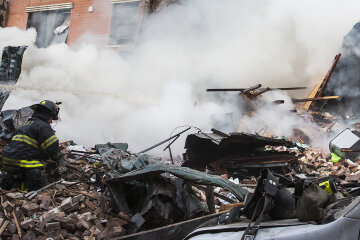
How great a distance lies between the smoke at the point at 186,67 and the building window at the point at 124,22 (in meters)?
0.73

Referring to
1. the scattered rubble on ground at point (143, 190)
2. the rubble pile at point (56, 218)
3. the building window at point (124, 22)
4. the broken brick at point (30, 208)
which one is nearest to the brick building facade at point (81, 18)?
the building window at point (124, 22)

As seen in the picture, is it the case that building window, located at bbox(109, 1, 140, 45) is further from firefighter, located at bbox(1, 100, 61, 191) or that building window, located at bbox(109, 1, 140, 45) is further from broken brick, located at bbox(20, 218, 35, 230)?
broken brick, located at bbox(20, 218, 35, 230)


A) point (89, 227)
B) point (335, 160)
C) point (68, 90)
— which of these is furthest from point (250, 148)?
point (68, 90)

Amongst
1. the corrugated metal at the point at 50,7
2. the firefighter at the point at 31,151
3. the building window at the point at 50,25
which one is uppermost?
the corrugated metal at the point at 50,7

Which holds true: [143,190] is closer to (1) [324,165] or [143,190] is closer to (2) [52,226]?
(2) [52,226]

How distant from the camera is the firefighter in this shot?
15.8 feet

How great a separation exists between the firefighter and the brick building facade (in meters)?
9.63

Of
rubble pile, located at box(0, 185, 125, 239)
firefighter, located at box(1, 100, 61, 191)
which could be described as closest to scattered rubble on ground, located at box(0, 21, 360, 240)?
rubble pile, located at box(0, 185, 125, 239)

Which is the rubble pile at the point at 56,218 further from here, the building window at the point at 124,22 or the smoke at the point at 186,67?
the building window at the point at 124,22

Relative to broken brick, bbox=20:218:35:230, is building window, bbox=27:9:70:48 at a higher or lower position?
higher

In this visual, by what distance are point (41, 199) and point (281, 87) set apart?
996cm

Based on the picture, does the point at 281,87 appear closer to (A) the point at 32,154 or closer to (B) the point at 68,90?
(B) the point at 68,90

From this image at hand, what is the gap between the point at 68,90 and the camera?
12109 millimetres

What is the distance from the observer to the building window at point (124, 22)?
14.3 m
